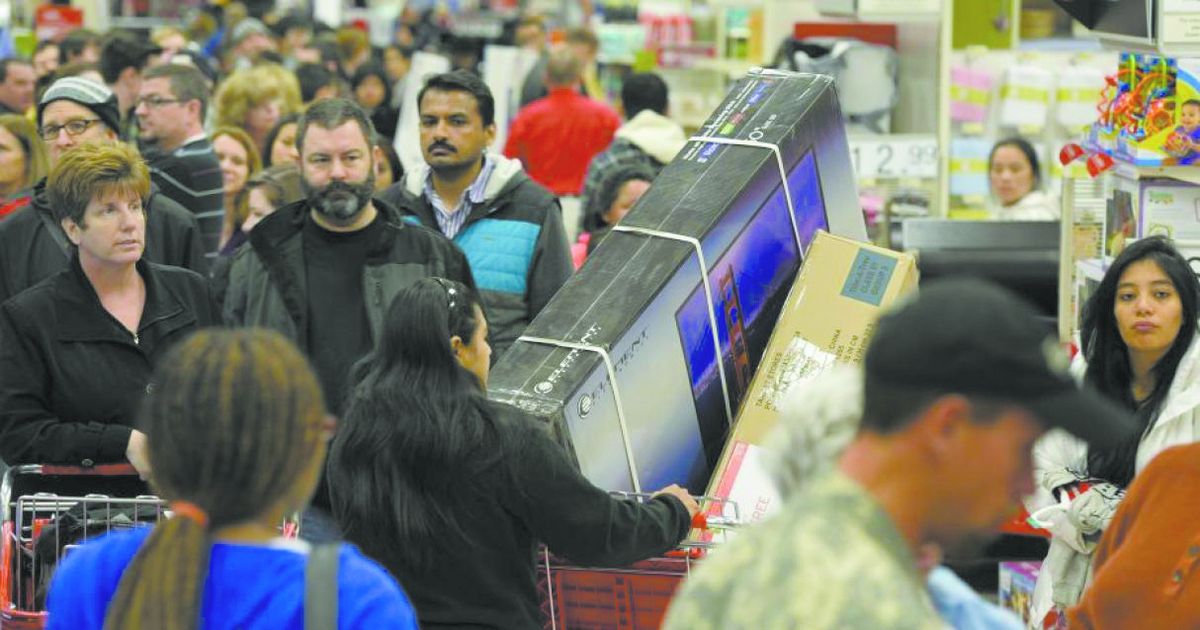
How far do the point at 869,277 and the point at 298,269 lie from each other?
61.8 inches

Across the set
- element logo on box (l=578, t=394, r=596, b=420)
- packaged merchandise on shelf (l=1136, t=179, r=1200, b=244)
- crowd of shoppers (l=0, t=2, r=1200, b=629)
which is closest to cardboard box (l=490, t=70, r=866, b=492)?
element logo on box (l=578, t=394, r=596, b=420)

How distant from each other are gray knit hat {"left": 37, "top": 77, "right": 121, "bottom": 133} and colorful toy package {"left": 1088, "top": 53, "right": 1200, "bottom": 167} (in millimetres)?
3545

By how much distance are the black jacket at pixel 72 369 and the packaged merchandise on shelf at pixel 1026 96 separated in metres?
5.98

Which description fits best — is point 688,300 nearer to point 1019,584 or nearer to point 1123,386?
point 1123,386


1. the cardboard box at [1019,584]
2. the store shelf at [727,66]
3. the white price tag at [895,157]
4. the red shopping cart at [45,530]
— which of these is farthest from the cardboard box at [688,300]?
the store shelf at [727,66]

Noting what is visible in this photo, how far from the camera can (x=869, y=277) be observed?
4.55 m

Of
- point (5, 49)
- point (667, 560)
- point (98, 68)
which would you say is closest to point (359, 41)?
point (5, 49)

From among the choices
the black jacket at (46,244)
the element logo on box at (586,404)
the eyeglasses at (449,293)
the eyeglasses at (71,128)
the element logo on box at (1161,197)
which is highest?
the eyeglasses at (449,293)

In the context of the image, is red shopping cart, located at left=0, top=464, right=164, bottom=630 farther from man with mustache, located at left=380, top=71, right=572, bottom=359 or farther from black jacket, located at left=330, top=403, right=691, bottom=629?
man with mustache, located at left=380, top=71, right=572, bottom=359

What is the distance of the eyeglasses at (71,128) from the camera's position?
21.9 ft

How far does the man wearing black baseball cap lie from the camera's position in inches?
74.2

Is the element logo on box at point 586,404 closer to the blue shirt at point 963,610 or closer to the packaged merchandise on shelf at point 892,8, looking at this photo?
the blue shirt at point 963,610

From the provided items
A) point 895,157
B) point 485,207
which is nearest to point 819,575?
point 485,207

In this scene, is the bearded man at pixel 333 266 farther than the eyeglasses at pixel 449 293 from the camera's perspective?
Yes
